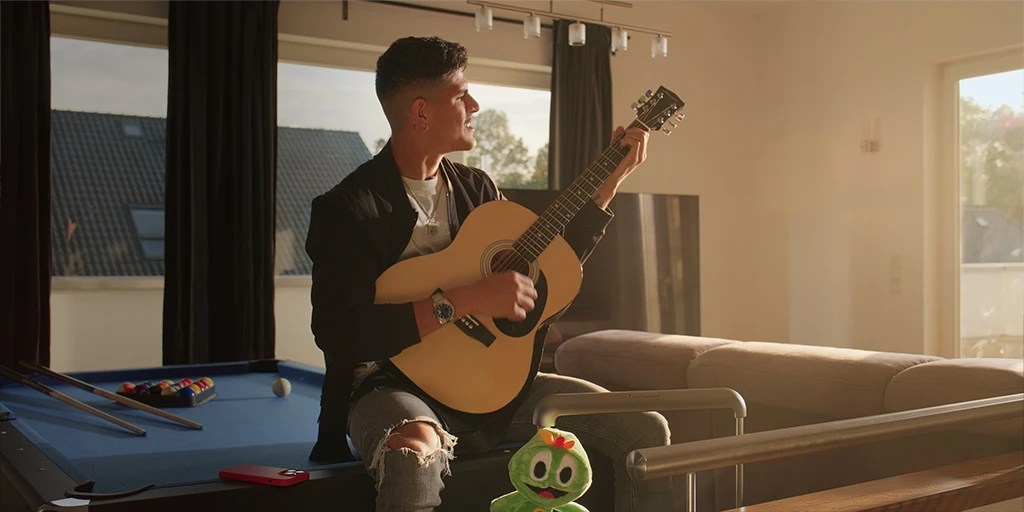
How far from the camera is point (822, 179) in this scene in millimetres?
5633

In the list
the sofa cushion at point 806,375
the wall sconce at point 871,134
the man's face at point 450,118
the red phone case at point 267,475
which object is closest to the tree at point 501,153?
the wall sconce at point 871,134

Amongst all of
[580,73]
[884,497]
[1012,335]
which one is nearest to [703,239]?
[580,73]

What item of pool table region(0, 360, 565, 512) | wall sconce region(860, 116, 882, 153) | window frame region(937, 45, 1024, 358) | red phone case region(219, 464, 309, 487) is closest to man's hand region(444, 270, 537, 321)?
pool table region(0, 360, 565, 512)

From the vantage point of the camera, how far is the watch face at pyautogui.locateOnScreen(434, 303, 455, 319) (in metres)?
1.51

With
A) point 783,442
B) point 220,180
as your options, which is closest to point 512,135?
point 220,180

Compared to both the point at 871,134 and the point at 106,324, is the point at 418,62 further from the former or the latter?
the point at 871,134

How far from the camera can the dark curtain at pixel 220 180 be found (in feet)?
13.4

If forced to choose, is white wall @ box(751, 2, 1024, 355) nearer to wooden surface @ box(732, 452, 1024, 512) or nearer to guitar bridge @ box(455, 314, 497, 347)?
wooden surface @ box(732, 452, 1024, 512)

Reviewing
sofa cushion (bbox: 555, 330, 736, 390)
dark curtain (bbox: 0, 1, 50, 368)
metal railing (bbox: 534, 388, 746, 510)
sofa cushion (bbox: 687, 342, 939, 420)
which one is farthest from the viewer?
dark curtain (bbox: 0, 1, 50, 368)

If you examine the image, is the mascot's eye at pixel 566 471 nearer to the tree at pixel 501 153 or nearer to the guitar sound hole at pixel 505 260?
the guitar sound hole at pixel 505 260

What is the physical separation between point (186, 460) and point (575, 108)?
3.94 m

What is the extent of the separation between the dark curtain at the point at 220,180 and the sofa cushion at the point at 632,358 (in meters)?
2.16

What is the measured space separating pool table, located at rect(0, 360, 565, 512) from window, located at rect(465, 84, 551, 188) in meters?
2.87

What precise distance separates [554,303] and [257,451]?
2.07 feet
